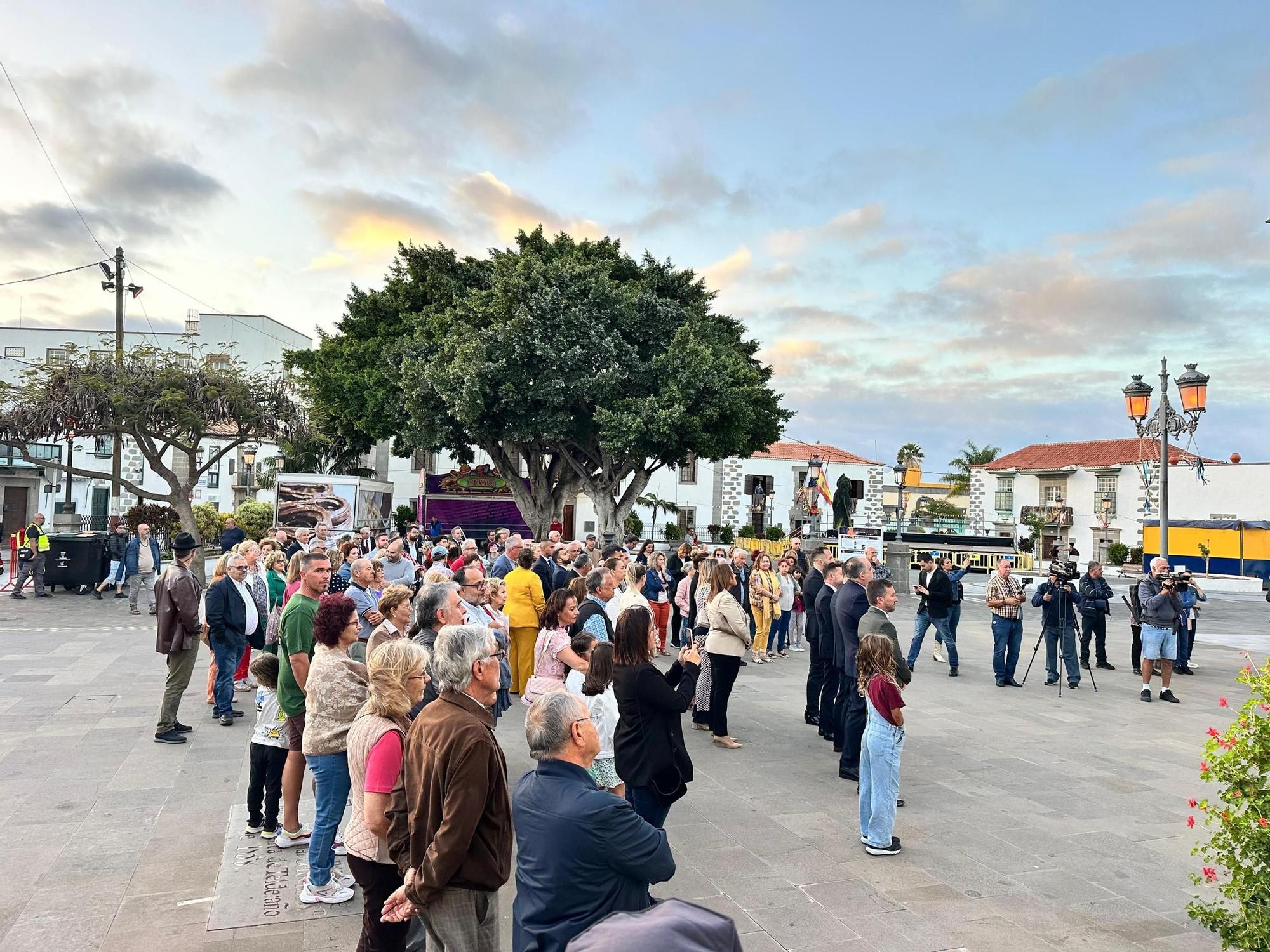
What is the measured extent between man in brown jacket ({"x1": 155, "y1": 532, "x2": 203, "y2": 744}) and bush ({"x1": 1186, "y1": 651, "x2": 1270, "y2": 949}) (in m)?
7.36

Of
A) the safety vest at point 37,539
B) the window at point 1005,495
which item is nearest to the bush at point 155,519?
the safety vest at point 37,539

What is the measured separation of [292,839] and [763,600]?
856 cm

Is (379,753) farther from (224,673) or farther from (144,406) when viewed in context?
(144,406)

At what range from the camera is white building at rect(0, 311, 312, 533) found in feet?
111

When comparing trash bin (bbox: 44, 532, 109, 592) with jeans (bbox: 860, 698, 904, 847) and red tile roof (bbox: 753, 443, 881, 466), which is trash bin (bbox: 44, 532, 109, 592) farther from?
red tile roof (bbox: 753, 443, 881, 466)

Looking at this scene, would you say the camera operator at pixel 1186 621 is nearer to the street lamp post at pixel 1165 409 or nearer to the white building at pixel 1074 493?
the street lamp post at pixel 1165 409

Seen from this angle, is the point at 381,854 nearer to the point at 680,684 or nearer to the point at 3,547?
the point at 680,684

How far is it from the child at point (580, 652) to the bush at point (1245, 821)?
3220 millimetres

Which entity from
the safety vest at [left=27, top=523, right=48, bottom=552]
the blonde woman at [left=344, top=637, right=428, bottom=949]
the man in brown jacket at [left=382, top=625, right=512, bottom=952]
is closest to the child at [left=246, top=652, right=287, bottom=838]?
the blonde woman at [left=344, top=637, right=428, bottom=949]

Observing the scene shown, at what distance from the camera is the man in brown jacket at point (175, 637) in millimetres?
7336

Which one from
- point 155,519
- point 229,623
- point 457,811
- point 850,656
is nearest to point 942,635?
point 850,656

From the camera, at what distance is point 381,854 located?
3.37 metres

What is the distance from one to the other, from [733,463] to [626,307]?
27.5m

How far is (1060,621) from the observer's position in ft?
36.4
